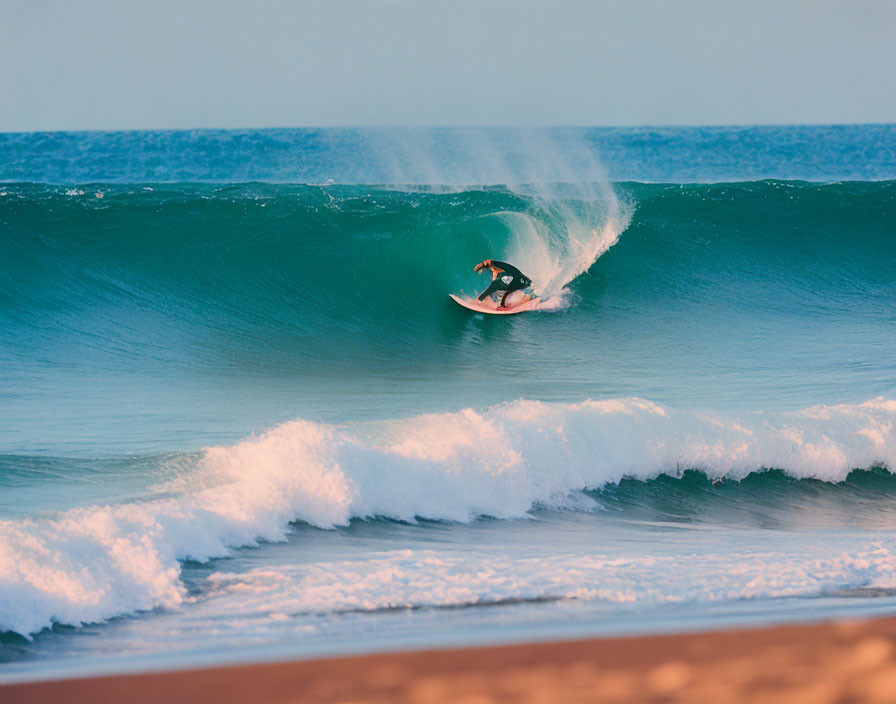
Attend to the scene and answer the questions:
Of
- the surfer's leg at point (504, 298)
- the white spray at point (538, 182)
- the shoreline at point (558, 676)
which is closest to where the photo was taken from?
the shoreline at point (558, 676)

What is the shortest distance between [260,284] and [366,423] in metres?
5.08

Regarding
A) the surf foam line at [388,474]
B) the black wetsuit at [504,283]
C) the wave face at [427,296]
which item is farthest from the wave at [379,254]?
the surf foam line at [388,474]

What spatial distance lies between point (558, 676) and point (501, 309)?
735 centimetres

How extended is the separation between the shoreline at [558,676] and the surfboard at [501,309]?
23.2 ft

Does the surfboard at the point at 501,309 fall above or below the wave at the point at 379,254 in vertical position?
below

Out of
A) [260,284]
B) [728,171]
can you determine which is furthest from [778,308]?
[728,171]

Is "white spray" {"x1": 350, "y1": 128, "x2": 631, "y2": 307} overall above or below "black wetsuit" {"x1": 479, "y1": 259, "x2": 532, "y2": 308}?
above

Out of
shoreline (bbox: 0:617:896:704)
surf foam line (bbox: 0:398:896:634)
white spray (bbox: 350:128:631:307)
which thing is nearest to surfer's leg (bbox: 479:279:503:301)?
white spray (bbox: 350:128:631:307)

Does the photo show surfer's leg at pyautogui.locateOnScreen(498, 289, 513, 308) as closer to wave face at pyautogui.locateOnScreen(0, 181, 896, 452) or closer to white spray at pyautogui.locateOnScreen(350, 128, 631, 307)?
wave face at pyautogui.locateOnScreen(0, 181, 896, 452)

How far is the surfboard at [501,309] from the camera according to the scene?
9734 millimetres

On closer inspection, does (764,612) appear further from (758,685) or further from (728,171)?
(728,171)

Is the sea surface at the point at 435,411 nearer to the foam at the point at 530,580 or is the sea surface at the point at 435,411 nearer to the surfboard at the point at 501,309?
the foam at the point at 530,580

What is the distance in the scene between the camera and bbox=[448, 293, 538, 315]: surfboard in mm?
9734

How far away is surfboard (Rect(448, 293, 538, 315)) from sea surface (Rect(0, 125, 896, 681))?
14cm
